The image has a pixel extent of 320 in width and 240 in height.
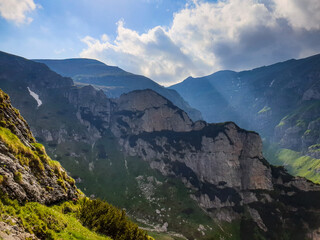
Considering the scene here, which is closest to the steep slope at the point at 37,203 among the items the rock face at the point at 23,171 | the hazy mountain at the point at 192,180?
the rock face at the point at 23,171

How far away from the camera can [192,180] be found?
15225cm

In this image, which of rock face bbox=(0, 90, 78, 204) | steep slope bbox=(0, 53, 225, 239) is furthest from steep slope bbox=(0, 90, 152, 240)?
steep slope bbox=(0, 53, 225, 239)

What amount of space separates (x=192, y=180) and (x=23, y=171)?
14259 cm

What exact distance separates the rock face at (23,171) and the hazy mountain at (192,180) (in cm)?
8409

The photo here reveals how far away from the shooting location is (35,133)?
168 meters

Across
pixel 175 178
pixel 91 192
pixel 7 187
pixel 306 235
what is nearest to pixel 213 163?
pixel 175 178

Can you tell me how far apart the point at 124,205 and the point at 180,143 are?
79919 mm

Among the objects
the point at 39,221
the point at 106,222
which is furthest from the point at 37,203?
the point at 106,222

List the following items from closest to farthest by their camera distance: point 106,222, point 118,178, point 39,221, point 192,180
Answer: point 39,221
point 106,222
point 118,178
point 192,180

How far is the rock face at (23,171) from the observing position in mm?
20422

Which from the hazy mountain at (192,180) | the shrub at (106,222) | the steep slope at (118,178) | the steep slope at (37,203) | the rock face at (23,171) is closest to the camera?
the steep slope at (37,203)

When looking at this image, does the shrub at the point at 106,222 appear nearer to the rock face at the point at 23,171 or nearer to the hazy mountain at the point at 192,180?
the rock face at the point at 23,171

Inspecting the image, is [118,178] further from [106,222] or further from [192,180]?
[106,222]

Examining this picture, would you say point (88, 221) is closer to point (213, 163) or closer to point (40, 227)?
point (40, 227)
